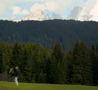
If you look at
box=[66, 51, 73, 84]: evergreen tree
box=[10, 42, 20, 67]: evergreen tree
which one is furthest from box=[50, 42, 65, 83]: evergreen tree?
box=[10, 42, 20, 67]: evergreen tree

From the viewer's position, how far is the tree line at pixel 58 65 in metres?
51.7

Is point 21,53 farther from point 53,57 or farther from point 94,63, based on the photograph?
point 94,63

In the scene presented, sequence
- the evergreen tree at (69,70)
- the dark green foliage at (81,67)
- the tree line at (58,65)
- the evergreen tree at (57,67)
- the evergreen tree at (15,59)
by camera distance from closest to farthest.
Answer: the dark green foliage at (81,67)
the tree line at (58,65)
the evergreen tree at (57,67)
the evergreen tree at (69,70)
the evergreen tree at (15,59)

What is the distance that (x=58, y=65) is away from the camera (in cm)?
5681

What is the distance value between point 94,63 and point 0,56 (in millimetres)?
41973

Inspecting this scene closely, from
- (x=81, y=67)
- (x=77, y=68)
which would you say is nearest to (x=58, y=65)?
(x=77, y=68)

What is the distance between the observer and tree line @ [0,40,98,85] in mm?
51719

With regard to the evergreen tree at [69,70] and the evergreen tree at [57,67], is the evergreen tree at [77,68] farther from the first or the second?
the evergreen tree at [57,67]

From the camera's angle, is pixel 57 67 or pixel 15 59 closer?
pixel 57 67

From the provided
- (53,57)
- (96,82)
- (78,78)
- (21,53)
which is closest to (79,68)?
(78,78)

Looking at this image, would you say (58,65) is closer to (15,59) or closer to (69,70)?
(69,70)

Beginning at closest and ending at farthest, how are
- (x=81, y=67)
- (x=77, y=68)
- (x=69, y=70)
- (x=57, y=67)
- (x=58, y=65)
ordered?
(x=81, y=67) → (x=77, y=68) → (x=69, y=70) → (x=58, y=65) → (x=57, y=67)

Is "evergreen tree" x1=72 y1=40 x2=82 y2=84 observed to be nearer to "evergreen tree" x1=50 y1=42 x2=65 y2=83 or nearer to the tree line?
the tree line

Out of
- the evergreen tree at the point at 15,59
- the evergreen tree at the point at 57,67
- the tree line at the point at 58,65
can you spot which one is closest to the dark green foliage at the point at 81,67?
the tree line at the point at 58,65
